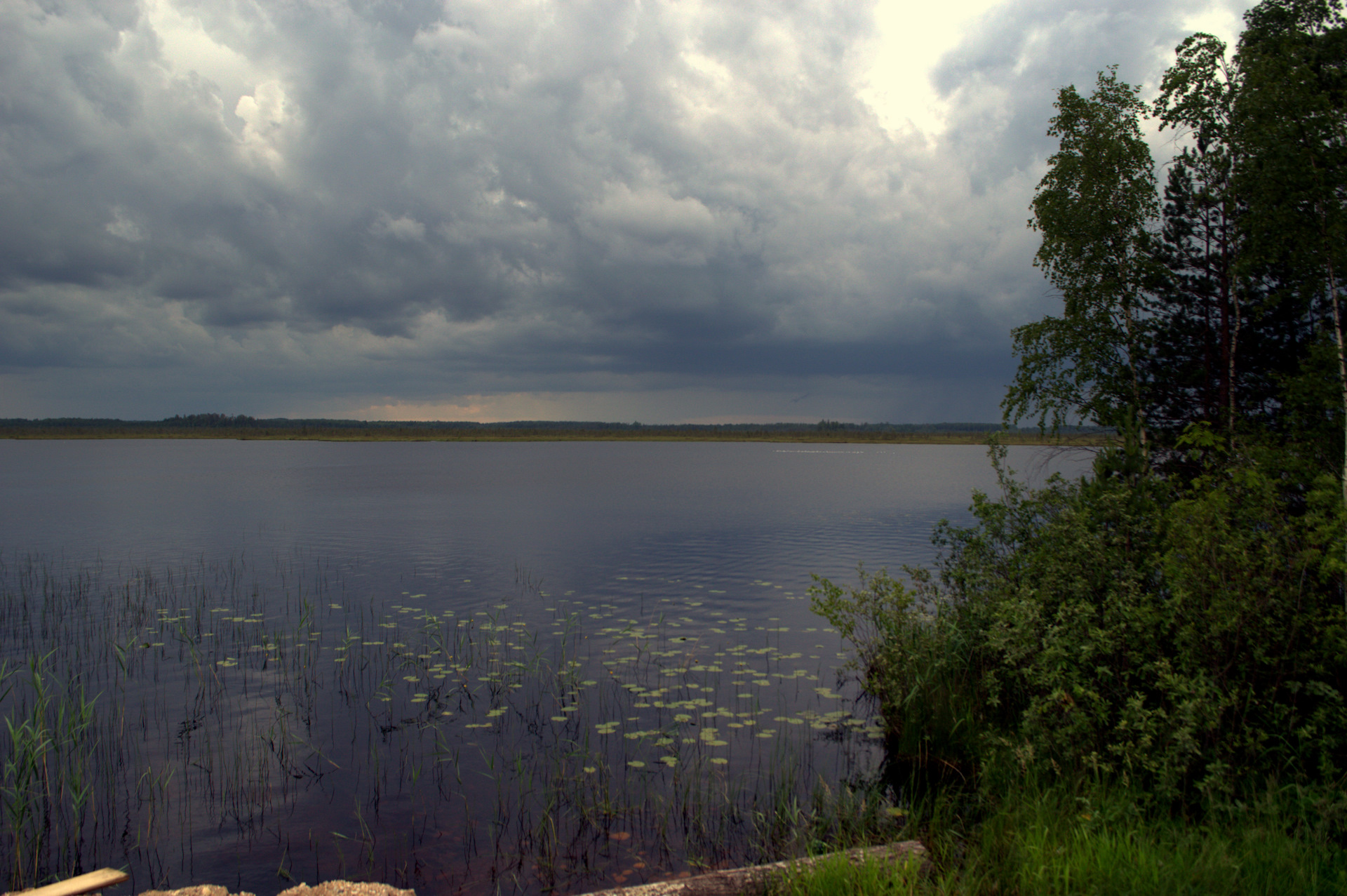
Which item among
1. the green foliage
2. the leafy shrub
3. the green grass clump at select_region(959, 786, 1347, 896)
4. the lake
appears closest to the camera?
Answer: the green grass clump at select_region(959, 786, 1347, 896)

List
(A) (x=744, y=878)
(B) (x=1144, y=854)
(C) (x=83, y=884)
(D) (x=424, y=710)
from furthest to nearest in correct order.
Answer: (D) (x=424, y=710), (A) (x=744, y=878), (B) (x=1144, y=854), (C) (x=83, y=884)

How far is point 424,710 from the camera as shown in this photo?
15.8 metres

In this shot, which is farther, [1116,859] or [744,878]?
[744,878]

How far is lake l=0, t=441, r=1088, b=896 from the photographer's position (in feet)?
Result: 34.3

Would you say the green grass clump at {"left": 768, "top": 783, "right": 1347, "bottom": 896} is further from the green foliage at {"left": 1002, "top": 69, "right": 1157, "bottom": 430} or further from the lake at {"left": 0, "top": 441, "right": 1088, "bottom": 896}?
the green foliage at {"left": 1002, "top": 69, "right": 1157, "bottom": 430}

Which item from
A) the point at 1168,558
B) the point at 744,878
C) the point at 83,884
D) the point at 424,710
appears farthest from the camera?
the point at 424,710

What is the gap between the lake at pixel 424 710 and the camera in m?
10.4

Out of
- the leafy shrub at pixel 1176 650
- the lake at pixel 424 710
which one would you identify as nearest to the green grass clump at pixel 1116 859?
the leafy shrub at pixel 1176 650

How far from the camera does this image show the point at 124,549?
3819 cm

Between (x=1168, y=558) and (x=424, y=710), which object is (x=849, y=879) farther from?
(x=424, y=710)

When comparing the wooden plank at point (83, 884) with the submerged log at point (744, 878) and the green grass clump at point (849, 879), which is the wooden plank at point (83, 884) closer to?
the submerged log at point (744, 878)

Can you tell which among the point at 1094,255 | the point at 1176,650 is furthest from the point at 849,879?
the point at 1094,255


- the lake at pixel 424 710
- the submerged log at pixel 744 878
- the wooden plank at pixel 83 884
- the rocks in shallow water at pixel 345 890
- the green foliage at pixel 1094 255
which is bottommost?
the lake at pixel 424 710

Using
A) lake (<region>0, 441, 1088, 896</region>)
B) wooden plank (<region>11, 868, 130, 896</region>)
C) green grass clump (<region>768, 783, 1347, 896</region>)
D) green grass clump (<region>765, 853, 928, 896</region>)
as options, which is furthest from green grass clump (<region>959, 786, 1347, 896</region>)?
wooden plank (<region>11, 868, 130, 896</region>)
